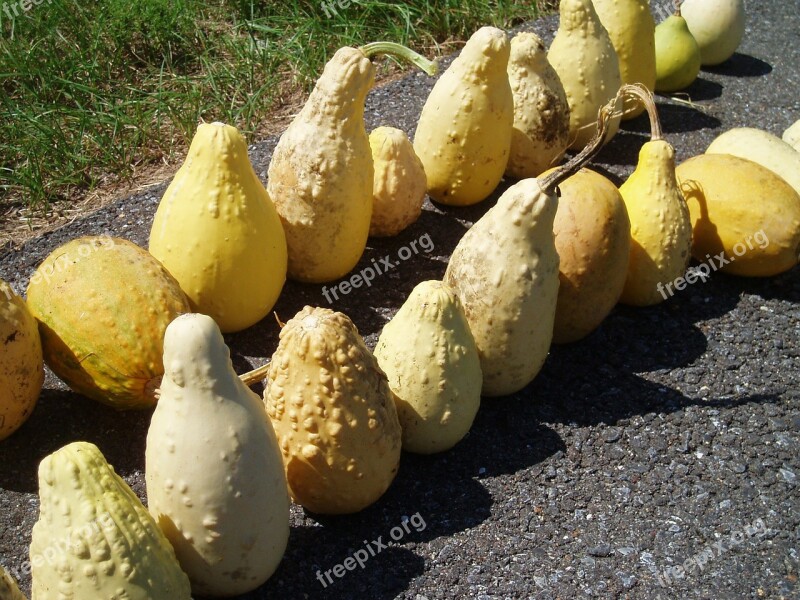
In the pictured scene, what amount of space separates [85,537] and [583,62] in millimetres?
2952

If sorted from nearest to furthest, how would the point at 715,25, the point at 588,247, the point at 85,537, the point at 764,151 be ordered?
1. the point at 85,537
2. the point at 588,247
3. the point at 764,151
4. the point at 715,25

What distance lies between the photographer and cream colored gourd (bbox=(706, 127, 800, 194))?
12.7 feet

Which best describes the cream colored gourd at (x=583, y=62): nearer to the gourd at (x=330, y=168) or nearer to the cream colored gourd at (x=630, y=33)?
the cream colored gourd at (x=630, y=33)

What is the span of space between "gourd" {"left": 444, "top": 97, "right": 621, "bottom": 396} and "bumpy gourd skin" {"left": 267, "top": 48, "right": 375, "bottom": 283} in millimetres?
495

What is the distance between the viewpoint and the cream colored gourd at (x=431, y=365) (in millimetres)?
2633

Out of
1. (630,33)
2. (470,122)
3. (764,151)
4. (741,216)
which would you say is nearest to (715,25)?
(630,33)

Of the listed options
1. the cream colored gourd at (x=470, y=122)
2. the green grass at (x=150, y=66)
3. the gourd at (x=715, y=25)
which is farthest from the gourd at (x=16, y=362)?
the gourd at (x=715, y=25)

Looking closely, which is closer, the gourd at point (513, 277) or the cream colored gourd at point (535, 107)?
the gourd at point (513, 277)

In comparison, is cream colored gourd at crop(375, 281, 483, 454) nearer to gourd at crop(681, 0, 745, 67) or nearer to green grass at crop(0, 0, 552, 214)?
green grass at crop(0, 0, 552, 214)

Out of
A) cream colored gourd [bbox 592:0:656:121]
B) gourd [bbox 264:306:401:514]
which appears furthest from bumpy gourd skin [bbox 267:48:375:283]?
cream colored gourd [bbox 592:0:656:121]

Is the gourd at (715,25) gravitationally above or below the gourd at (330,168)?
below

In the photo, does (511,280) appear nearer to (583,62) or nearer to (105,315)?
(105,315)

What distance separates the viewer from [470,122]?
358 centimetres

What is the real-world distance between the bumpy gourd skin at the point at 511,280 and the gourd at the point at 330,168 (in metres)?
0.50
